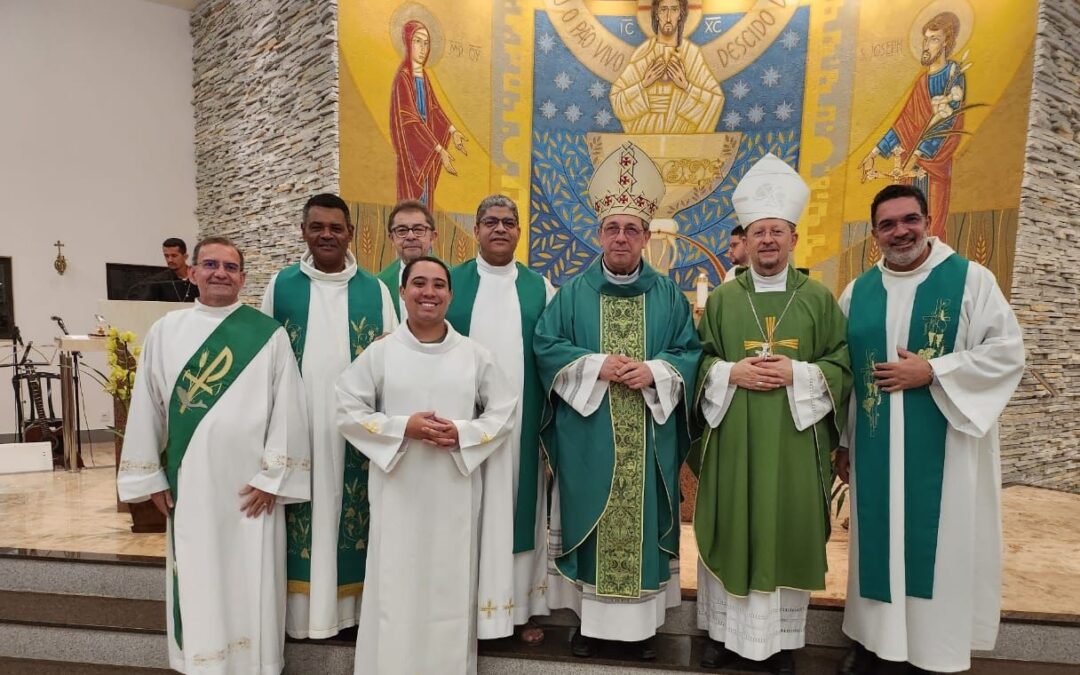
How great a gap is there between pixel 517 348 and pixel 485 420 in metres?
0.52

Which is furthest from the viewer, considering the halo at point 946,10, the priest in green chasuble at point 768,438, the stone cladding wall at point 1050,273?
the halo at point 946,10

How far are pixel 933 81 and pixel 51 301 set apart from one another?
37.5ft

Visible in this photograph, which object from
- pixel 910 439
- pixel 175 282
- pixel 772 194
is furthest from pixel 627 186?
Answer: pixel 175 282

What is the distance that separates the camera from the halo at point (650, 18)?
25.4 ft

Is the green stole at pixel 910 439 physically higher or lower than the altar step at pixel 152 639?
higher

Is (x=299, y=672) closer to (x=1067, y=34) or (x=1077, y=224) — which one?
(x=1077, y=224)

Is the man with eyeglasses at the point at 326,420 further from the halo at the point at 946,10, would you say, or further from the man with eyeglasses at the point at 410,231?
the halo at the point at 946,10

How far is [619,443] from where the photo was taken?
107 inches

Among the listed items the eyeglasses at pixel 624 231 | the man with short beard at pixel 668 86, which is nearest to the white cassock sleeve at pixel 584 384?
the eyeglasses at pixel 624 231

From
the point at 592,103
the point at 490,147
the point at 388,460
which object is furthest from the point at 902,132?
the point at 388,460

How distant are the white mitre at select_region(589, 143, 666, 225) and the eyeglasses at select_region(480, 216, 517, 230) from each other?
41 centimetres

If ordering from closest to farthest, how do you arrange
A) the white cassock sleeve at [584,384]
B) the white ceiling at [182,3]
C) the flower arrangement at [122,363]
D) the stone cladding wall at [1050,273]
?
the white cassock sleeve at [584,384] < the flower arrangement at [122,363] < the stone cladding wall at [1050,273] < the white ceiling at [182,3]

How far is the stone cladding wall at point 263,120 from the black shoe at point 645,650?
6.18 m

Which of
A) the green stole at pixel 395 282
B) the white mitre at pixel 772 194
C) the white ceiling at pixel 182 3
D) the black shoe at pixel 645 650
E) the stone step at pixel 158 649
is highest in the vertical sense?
the white ceiling at pixel 182 3
